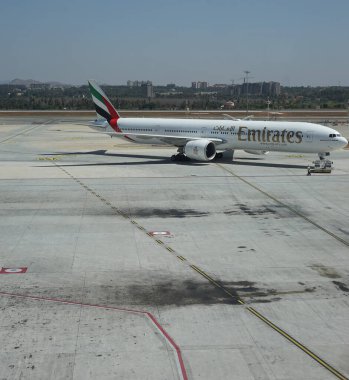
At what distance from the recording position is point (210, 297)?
58.8ft

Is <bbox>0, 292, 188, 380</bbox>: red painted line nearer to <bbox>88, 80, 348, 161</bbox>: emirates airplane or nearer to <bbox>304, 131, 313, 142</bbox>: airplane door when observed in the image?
<bbox>88, 80, 348, 161</bbox>: emirates airplane

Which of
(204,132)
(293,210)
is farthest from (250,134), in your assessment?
(293,210)

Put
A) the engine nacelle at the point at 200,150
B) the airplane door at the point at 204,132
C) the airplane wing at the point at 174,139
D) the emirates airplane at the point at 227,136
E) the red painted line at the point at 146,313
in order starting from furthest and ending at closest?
the airplane door at the point at 204,132, the airplane wing at the point at 174,139, the engine nacelle at the point at 200,150, the emirates airplane at the point at 227,136, the red painted line at the point at 146,313

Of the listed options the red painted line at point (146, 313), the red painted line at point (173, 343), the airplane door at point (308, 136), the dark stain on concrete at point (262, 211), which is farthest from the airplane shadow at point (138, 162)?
the red painted line at point (173, 343)

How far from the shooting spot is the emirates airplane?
45.2m

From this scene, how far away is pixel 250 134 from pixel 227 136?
2348mm

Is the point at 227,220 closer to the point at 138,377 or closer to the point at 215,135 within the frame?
the point at 138,377

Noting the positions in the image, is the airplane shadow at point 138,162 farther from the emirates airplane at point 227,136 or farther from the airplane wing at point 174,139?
the airplane wing at point 174,139

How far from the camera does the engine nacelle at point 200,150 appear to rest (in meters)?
47.5

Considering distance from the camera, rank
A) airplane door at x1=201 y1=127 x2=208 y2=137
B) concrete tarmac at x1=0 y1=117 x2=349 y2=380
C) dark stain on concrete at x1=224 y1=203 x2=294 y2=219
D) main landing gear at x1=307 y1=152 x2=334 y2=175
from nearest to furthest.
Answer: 1. concrete tarmac at x1=0 y1=117 x2=349 y2=380
2. dark stain on concrete at x1=224 y1=203 x2=294 y2=219
3. main landing gear at x1=307 y1=152 x2=334 y2=175
4. airplane door at x1=201 y1=127 x2=208 y2=137

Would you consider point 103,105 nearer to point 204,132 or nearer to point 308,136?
point 204,132

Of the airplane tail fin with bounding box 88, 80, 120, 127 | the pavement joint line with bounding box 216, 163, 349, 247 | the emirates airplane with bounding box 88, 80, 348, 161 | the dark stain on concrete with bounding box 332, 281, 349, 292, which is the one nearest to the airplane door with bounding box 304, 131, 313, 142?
the emirates airplane with bounding box 88, 80, 348, 161

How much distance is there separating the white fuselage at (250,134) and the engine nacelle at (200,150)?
1430 mm

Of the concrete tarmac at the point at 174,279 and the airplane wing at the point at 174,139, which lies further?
the airplane wing at the point at 174,139
